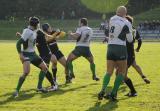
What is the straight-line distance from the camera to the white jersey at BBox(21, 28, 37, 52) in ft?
43.4

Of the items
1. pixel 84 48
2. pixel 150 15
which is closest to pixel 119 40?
pixel 84 48

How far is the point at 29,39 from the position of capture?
1330 cm

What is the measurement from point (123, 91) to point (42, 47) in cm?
274

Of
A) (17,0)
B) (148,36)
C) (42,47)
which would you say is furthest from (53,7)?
(42,47)

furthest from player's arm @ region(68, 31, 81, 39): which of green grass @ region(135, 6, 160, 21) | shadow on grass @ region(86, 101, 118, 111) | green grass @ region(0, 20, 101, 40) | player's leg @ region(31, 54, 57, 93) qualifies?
green grass @ region(135, 6, 160, 21)

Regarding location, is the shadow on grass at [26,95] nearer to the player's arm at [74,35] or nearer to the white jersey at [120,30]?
the player's arm at [74,35]

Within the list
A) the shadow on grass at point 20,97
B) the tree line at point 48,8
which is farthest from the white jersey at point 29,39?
the tree line at point 48,8

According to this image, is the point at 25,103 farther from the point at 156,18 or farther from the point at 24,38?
the point at 156,18

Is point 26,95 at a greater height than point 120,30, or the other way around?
point 120,30

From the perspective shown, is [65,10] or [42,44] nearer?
[42,44]

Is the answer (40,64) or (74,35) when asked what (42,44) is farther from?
(74,35)

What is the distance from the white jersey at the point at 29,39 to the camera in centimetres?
1322

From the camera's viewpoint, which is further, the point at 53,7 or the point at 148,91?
the point at 53,7

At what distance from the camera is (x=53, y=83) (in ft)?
48.2
